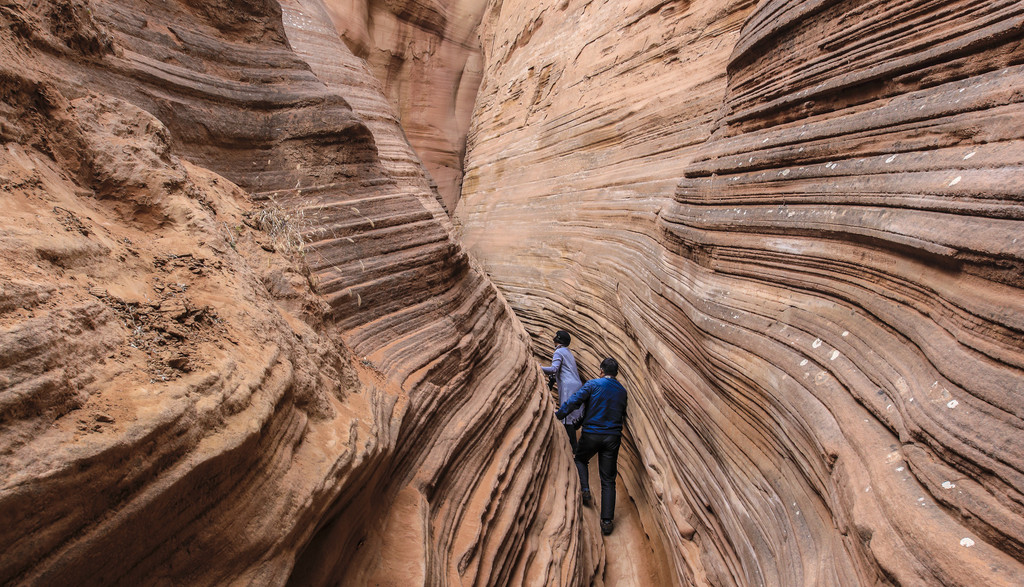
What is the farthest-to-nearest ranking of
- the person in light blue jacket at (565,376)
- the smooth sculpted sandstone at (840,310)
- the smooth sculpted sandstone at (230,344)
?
the person in light blue jacket at (565,376)
the smooth sculpted sandstone at (840,310)
the smooth sculpted sandstone at (230,344)

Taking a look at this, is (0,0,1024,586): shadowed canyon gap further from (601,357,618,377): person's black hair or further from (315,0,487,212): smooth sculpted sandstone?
(315,0,487,212): smooth sculpted sandstone

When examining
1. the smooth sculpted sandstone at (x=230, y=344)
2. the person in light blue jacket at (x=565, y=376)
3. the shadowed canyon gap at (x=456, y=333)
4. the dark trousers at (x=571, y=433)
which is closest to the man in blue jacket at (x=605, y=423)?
the shadowed canyon gap at (x=456, y=333)

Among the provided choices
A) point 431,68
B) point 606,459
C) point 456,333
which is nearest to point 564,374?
point 606,459

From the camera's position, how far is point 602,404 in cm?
507

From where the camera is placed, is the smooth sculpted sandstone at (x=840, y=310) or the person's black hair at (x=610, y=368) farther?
the person's black hair at (x=610, y=368)

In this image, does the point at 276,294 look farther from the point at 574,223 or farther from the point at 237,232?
the point at 574,223

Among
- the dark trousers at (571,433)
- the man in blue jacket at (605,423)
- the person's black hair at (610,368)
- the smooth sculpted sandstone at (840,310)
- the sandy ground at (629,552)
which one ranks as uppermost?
the smooth sculpted sandstone at (840,310)

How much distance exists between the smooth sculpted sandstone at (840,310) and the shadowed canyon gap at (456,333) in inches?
0.6

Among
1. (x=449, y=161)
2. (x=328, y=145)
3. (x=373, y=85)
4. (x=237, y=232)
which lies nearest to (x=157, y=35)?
(x=328, y=145)

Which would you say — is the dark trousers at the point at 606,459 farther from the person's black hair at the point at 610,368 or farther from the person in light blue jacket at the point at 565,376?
the person in light blue jacket at the point at 565,376

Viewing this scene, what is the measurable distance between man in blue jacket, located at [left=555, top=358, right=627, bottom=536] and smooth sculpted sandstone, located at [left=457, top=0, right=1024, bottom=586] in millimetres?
352

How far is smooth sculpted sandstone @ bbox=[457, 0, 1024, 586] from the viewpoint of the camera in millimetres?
1667

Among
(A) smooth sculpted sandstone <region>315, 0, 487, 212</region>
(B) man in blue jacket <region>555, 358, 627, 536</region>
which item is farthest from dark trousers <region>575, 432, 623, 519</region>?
(A) smooth sculpted sandstone <region>315, 0, 487, 212</region>

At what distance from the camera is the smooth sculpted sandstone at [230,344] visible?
4.05ft
